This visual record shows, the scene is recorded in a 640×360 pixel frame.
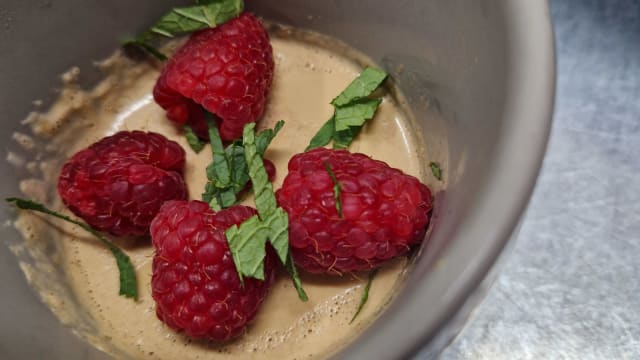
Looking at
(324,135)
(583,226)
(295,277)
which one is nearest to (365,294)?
(295,277)

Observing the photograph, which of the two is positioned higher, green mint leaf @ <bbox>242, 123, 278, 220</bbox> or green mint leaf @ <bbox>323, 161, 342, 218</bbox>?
green mint leaf @ <bbox>323, 161, 342, 218</bbox>

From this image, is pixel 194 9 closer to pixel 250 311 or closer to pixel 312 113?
pixel 312 113

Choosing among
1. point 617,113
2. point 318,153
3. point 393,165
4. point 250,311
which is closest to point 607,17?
point 617,113

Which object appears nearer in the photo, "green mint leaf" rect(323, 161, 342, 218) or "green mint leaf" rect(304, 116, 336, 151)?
"green mint leaf" rect(323, 161, 342, 218)

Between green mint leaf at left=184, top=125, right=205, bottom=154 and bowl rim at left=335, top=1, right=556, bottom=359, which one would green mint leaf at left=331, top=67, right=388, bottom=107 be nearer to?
green mint leaf at left=184, top=125, right=205, bottom=154

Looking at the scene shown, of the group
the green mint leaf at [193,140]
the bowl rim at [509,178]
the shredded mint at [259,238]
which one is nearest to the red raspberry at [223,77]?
the green mint leaf at [193,140]

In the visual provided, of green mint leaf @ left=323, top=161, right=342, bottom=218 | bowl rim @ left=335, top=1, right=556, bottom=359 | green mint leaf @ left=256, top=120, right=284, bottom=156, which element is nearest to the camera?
bowl rim @ left=335, top=1, right=556, bottom=359

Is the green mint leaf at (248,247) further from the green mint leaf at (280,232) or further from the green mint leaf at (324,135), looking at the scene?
the green mint leaf at (324,135)

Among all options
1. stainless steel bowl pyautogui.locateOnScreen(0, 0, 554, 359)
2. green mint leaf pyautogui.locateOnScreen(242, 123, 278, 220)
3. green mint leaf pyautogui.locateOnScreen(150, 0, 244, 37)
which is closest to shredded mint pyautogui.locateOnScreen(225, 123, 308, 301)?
green mint leaf pyautogui.locateOnScreen(242, 123, 278, 220)
